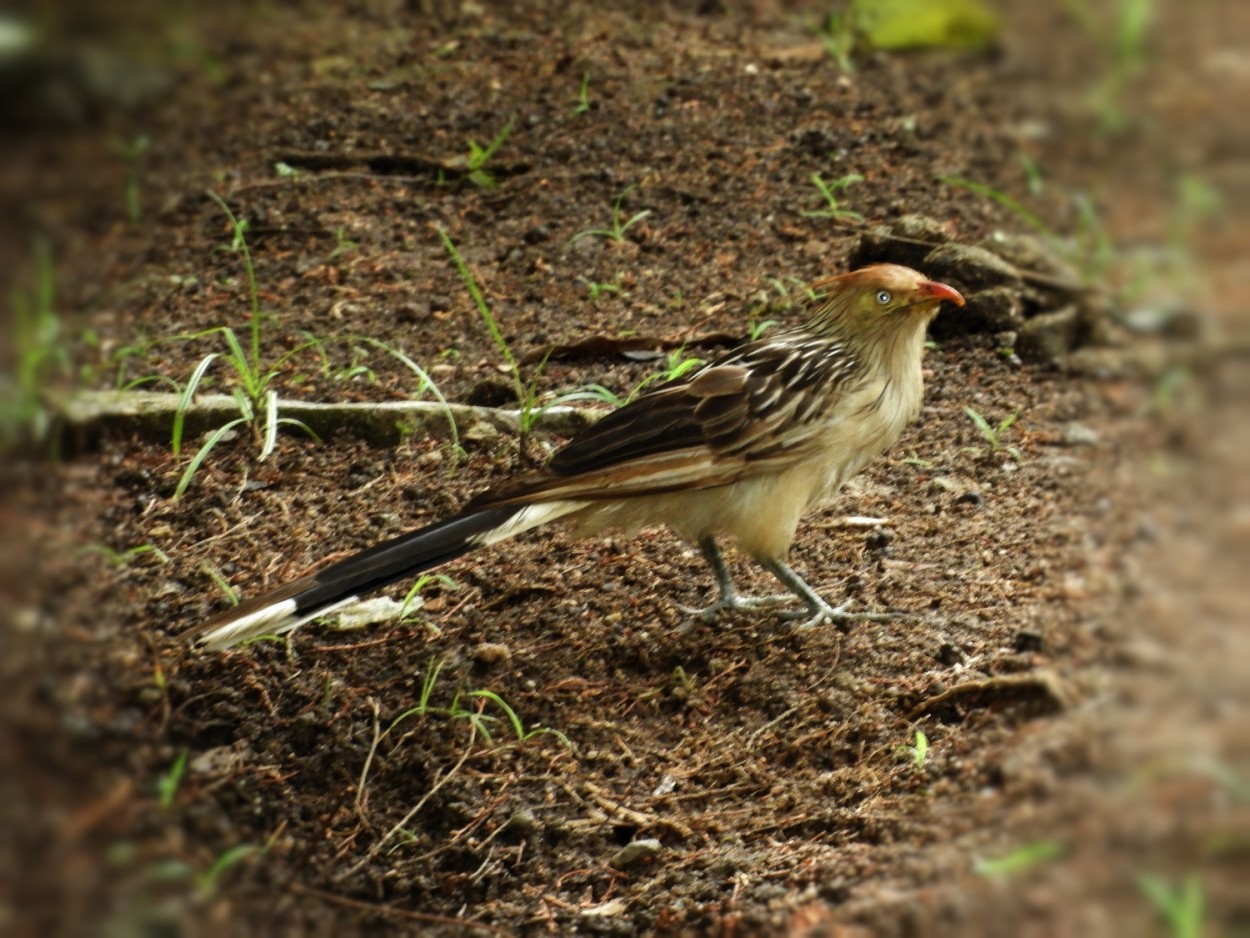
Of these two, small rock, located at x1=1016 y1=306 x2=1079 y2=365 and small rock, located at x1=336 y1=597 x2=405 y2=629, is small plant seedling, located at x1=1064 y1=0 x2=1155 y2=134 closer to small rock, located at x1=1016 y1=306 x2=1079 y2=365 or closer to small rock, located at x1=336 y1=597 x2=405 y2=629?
small rock, located at x1=1016 y1=306 x2=1079 y2=365

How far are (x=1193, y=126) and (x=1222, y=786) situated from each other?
1.17m

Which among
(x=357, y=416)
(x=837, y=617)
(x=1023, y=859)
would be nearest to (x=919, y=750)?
(x=837, y=617)

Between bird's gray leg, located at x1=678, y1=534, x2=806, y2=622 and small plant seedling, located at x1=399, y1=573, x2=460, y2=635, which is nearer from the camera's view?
small plant seedling, located at x1=399, y1=573, x2=460, y2=635

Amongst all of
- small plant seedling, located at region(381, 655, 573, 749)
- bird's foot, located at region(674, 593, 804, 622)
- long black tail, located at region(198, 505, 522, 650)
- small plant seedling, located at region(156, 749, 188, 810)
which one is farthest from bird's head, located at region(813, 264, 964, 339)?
small plant seedling, located at region(156, 749, 188, 810)

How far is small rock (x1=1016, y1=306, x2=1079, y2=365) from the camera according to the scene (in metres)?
5.49

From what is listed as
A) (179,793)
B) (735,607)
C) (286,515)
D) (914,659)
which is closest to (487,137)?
(286,515)

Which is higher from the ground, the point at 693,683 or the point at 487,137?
the point at 487,137

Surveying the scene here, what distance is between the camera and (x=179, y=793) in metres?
3.01

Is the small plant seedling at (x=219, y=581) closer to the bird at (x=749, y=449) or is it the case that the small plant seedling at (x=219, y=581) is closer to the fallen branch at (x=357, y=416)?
the bird at (x=749, y=449)

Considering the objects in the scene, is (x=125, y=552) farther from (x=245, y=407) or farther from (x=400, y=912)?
(x=400, y=912)

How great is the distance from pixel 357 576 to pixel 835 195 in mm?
3337

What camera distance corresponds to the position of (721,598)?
4.61 metres

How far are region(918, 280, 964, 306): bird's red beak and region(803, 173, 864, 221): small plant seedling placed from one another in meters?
1.56

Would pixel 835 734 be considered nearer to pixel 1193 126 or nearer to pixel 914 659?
pixel 914 659
